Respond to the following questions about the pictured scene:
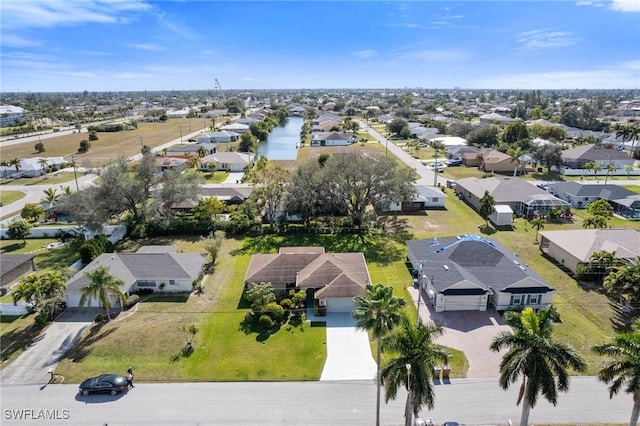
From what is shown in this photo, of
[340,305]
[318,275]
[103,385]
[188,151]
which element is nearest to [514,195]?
[318,275]

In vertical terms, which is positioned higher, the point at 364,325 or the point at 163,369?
the point at 364,325

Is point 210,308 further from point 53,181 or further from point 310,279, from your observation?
point 53,181

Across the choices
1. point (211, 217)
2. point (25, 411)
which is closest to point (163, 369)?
point (25, 411)

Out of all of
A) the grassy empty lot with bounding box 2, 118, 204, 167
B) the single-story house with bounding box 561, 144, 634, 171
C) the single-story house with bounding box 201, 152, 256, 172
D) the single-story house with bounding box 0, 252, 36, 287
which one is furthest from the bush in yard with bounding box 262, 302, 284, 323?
the single-story house with bounding box 561, 144, 634, 171

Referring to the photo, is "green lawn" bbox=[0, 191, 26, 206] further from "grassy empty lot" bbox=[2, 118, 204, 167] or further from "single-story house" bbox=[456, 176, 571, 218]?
"single-story house" bbox=[456, 176, 571, 218]

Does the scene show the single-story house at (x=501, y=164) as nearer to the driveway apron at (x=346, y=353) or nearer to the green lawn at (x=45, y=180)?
the driveway apron at (x=346, y=353)

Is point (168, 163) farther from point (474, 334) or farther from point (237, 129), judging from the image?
point (474, 334)
